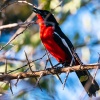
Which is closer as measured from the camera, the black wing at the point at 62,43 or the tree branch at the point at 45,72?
the tree branch at the point at 45,72

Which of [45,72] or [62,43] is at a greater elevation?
[62,43]

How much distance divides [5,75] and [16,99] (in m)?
0.73

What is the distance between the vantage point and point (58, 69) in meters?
3.23

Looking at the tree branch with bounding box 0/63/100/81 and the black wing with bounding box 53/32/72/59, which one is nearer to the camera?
the tree branch with bounding box 0/63/100/81

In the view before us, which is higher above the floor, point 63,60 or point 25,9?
point 25,9

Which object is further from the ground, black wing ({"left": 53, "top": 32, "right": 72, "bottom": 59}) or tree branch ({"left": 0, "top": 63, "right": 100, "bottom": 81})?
black wing ({"left": 53, "top": 32, "right": 72, "bottom": 59})

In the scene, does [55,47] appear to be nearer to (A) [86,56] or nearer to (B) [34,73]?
(A) [86,56]

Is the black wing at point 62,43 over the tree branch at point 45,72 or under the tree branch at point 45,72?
over

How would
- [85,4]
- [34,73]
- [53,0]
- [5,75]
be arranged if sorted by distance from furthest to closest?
[85,4] < [53,0] < [34,73] < [5,75]

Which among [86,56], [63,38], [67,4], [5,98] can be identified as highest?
[67,4]

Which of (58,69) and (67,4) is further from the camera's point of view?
(67,4)

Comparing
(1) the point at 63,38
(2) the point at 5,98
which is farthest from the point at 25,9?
(2) the point at 5,98

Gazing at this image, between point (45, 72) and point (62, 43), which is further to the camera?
point (62, 43)

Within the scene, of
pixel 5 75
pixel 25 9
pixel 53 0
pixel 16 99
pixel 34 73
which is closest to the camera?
pixel 5 75
